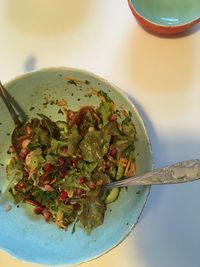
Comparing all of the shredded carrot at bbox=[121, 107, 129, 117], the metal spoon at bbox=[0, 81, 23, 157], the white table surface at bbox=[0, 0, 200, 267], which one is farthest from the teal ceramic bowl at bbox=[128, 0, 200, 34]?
the metal spoon at bbox=[0, 81, 23, 157]

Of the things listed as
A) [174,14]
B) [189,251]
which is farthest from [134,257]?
[174,14]

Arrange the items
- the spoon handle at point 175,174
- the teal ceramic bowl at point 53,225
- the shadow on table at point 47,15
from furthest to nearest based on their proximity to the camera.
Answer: the shadow on table at point 47,15 < the teal ceramic bowl at point 53,225 < the spoon handle at point 175,174

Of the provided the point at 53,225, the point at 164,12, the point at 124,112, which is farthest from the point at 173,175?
the point at 164,12

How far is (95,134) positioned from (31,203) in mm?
202

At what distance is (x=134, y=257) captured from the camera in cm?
86

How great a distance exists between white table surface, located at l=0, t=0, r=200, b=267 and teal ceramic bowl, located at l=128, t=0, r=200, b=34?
0.04m

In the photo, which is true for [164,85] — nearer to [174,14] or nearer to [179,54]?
[179,54]

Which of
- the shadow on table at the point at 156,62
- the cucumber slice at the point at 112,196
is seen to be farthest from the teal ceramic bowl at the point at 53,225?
the shadow on table at the point at 156,62

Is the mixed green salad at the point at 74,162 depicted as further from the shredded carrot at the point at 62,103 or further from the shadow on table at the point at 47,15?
the shadow on table at the point at 47,15

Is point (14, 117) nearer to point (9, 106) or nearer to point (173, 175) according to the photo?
point (9, 106)

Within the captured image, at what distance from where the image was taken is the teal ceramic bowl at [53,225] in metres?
0.77

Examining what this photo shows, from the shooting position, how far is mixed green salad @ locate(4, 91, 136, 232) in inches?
33.3

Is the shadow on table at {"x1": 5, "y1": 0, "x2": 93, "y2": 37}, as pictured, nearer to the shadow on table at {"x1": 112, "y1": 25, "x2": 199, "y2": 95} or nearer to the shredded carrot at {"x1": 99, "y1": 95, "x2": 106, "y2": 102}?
the shadow on table at {"x1": 112, "y1": 25, "x2": 199, "y2": 95}

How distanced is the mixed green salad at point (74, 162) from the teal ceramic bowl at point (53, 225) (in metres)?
0.02
